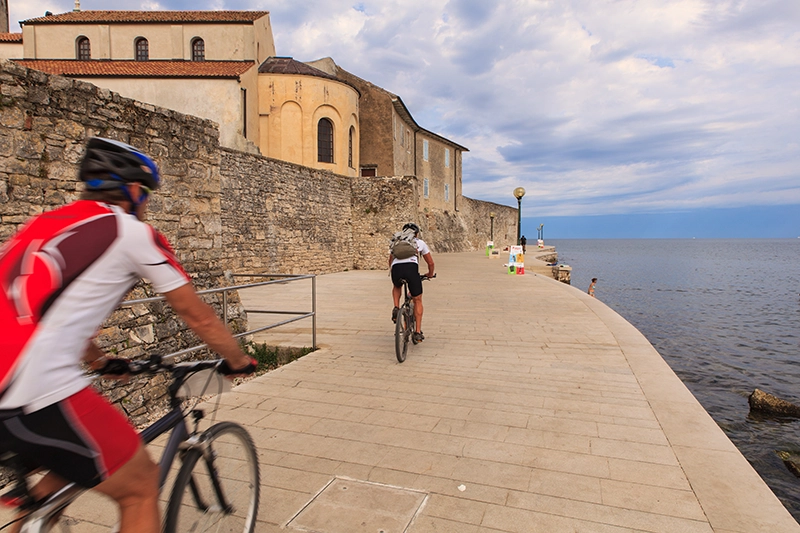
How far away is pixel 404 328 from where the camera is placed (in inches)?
262

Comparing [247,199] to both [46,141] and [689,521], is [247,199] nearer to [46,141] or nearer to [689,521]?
[46,141]

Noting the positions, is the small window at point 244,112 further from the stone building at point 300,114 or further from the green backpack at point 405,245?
the green backpack at point 405,245

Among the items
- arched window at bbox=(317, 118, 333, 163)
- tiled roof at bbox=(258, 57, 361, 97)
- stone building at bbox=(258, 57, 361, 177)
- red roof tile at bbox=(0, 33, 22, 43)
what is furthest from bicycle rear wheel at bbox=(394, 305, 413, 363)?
red roof tile at bbox=(0, 33, 22, 43)

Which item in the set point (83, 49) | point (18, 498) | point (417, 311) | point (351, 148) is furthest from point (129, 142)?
point (83, 49)

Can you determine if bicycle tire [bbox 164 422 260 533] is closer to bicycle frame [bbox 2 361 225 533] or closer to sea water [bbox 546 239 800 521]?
bicycle frame [bbox 2 361 225 533]

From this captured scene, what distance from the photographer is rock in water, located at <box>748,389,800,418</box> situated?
784 centimetres

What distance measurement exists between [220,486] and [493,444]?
2154mm

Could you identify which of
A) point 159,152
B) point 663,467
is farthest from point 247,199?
point 663,467

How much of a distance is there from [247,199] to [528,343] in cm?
1191

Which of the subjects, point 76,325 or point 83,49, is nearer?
point 76,325

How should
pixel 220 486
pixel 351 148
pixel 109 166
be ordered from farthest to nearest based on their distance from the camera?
1. pixel 351 148
2. pixel 220 486
3. pixel 109 166

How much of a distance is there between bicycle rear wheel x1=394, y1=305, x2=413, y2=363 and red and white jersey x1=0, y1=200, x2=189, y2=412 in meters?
4.76

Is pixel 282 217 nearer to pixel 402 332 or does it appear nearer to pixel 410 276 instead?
pixel 410 276

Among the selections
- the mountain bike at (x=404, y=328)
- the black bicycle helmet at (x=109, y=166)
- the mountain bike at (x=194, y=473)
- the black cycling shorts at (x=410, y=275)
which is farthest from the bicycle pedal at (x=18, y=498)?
the black cycling shorts at (x=410, y=275)
